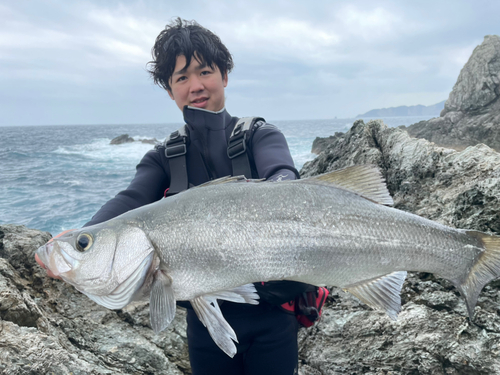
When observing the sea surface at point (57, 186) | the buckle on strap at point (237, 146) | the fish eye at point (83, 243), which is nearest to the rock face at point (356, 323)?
the fish eye at point (83, 243)

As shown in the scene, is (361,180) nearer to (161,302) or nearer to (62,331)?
(161,302)

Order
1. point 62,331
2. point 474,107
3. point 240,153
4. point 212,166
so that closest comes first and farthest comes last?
1. point 240,153
2. point 212,166
3. point 62,331
4. point 474,107

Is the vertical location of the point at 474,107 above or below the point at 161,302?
above

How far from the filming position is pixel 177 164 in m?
2.90

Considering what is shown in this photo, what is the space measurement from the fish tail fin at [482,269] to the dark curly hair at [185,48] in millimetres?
2453

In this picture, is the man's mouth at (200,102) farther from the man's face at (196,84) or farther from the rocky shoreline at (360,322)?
the rocky shoreline at (360,322)

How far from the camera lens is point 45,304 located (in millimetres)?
3482

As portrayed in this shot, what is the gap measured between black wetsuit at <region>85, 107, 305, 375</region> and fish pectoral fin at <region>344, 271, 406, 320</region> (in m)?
0.43

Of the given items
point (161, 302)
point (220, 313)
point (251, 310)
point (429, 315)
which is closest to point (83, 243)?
point (161, 302)

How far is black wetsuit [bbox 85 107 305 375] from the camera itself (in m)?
2.52

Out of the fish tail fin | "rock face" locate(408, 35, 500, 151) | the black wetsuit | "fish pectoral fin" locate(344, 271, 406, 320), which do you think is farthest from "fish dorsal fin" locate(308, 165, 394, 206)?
"rock face" locate(408, 35, 500, 151)

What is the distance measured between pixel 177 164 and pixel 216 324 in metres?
1.42

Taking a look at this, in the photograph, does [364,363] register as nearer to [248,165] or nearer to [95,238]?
[248,165]

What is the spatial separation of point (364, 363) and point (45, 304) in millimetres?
3205
